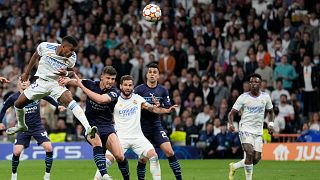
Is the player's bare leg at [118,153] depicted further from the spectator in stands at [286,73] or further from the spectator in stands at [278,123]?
the spectator in stands at [286,73]

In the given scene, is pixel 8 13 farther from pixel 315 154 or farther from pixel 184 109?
pixel 315 154

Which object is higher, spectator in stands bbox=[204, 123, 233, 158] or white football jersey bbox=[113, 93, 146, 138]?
white football jersey bbox=[113, 93, 146, 138]

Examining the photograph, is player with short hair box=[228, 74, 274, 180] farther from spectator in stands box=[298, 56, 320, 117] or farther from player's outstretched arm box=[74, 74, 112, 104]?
spectator in stands box=[298, 56, 320, 117]

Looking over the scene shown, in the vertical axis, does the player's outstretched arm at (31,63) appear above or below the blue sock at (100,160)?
above

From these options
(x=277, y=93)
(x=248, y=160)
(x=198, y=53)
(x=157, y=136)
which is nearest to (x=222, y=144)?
(x=277, y=93)

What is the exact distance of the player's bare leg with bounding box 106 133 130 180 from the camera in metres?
14.9

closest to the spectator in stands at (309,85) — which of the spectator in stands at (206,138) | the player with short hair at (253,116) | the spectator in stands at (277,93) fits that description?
the spectator in stands at (277,93)

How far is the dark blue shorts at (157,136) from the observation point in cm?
1617

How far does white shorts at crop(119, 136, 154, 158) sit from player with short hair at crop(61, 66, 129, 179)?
380mm

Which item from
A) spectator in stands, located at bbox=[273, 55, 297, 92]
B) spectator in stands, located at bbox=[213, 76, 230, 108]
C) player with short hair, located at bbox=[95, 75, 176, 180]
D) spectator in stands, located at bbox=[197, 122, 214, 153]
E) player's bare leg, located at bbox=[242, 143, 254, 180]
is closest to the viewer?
player with short hair, located at bbox=[95, 75, 176, 180]

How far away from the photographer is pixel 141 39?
28.6 m

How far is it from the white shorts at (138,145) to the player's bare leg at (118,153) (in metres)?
0.40

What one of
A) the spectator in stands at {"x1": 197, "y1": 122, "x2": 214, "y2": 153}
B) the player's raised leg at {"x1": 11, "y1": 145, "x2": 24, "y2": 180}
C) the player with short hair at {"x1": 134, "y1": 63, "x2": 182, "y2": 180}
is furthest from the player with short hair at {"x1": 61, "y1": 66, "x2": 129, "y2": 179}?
the spectator in stands at {"x1": 197, "y1": 122, "x2": 214, "y2": 153}

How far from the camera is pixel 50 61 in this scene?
15.2 m
